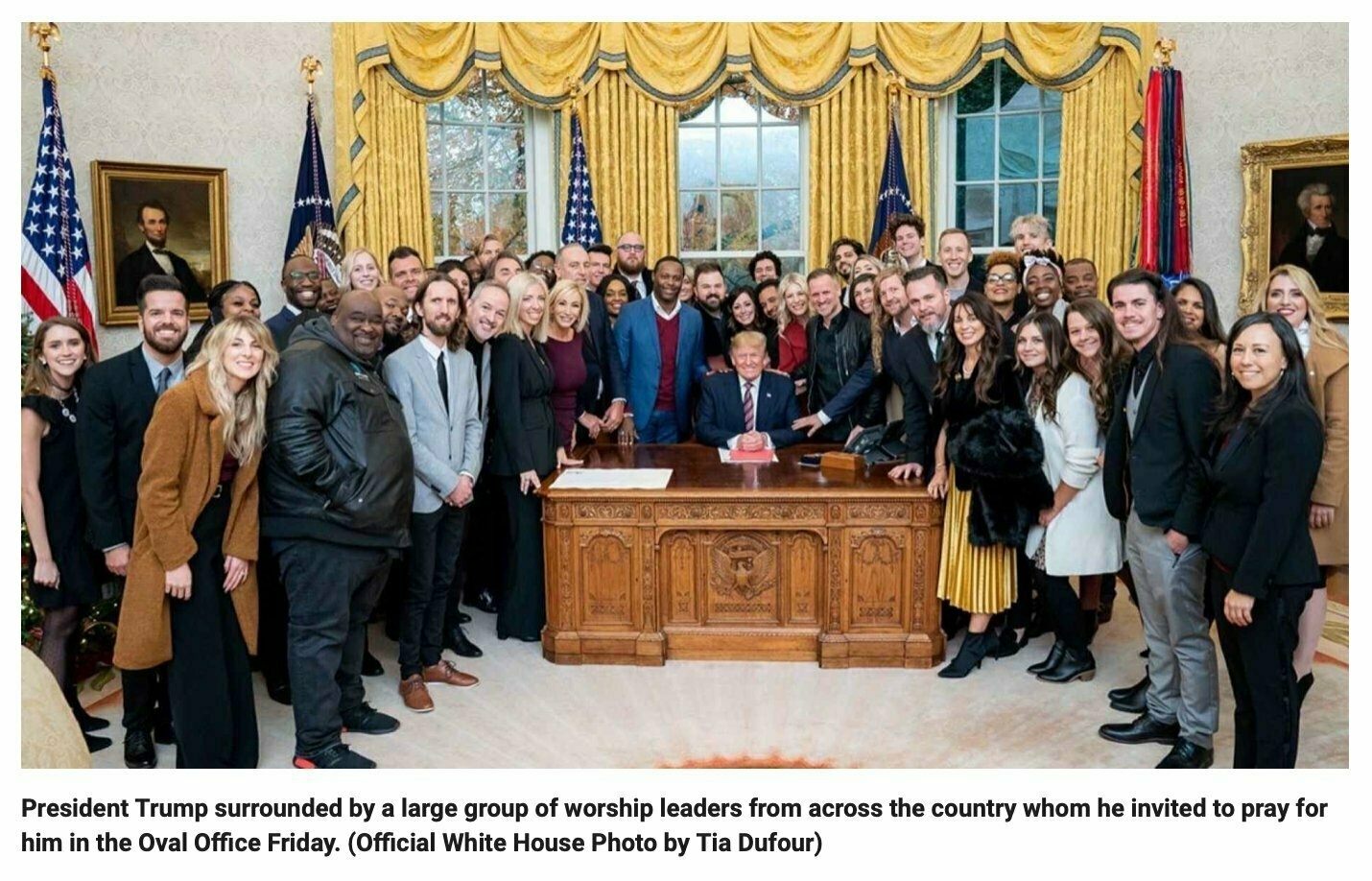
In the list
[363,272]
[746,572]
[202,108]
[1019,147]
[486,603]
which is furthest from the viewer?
[1019,147]

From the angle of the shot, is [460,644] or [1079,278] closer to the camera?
[460,644]

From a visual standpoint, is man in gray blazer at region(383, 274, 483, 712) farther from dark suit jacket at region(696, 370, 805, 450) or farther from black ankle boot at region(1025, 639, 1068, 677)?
black ankle boot at region(1025, 639, 1068, 677)

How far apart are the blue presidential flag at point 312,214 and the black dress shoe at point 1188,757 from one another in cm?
632

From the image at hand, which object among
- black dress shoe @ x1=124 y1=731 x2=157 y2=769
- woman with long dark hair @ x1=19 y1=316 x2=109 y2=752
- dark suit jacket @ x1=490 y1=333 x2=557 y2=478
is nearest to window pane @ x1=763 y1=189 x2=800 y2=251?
dark suit jacket @ x1=490 y1=333 x2=557 y2=478

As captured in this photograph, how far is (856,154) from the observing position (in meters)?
9.10

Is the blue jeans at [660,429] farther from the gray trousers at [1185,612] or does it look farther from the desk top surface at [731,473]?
the gray trousers at [1185,612]

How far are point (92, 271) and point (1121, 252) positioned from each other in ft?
24.2

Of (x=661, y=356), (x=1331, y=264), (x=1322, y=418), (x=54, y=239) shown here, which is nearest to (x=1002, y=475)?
(x=1322, y=418)

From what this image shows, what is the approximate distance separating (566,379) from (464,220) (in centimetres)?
426

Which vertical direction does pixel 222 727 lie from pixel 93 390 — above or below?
below

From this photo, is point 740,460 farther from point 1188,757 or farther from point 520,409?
point 1188,757

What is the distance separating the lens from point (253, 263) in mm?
8539
